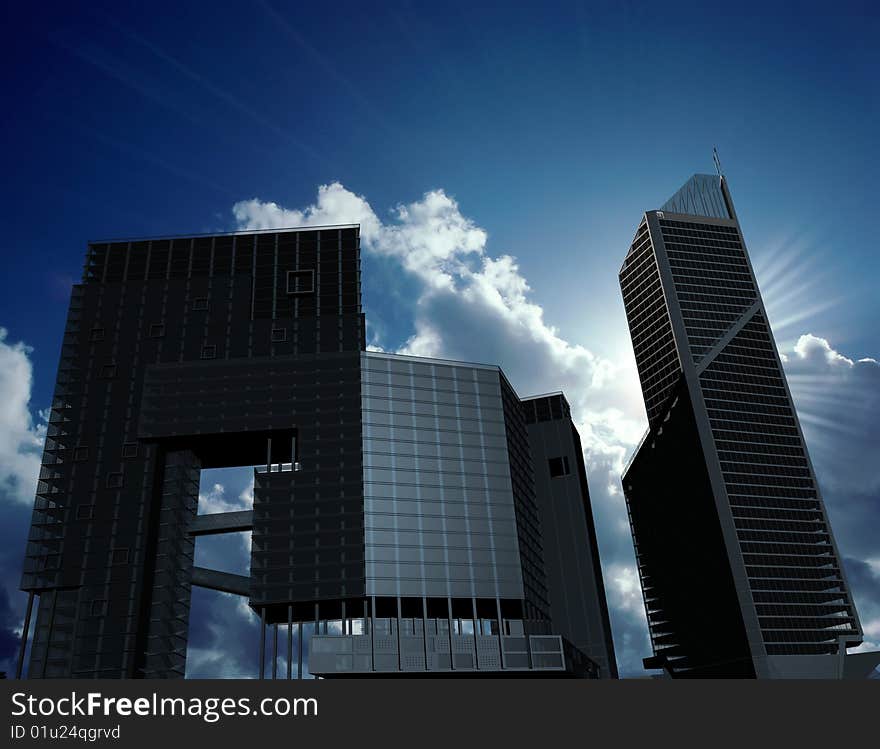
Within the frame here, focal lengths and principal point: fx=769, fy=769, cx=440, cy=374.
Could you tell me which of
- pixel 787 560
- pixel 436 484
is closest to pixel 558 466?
pixel 787 560

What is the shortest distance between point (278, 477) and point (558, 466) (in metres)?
91.3

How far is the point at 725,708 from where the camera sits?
20.6m

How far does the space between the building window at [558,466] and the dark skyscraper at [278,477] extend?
150ft

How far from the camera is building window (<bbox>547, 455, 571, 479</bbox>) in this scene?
18912 cm

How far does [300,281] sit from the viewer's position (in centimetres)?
13988

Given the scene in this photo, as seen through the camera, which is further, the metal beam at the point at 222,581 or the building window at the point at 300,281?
the building window at the point at 300,281

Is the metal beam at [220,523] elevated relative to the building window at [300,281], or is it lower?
lower

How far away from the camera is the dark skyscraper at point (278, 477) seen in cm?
10975

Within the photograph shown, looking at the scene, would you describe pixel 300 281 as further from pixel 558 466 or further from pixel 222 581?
pixel 558 466

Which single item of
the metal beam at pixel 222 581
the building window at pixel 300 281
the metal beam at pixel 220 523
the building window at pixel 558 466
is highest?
the building window at pixel 300 281

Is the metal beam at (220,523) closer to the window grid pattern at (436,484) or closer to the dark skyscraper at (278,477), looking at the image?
the dark skyscraper at (278,477)

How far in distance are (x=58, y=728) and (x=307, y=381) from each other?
10788cm

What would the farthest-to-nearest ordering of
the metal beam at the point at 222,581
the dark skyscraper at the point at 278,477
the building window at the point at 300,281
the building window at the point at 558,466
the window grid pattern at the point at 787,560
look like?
the building window at the point at 558,466 < the window grid pattern at the point at 787,560 < the building window at the point at 300,281 < the metal beam at the point at 222,581 < the dark skyscraper at the point at 278,477

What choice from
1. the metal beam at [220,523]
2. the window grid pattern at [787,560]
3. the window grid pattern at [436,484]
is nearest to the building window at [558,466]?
the window grid pattern at [787,560]
